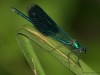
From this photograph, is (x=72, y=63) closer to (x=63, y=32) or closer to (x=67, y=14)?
(x=63, y=32)

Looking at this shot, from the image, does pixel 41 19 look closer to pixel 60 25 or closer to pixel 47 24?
pixel 47 24

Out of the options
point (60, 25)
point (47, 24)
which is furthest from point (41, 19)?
point (60, 25)

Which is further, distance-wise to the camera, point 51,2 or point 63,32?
point 51,2

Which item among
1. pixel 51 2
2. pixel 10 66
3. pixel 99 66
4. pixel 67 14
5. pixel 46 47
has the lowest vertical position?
pixel 99 66

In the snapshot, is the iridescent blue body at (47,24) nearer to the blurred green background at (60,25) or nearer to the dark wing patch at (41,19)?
the dark wing patch at (41,19)

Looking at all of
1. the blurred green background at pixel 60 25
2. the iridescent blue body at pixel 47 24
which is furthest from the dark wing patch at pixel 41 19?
the blurred green background at pixel 60 25

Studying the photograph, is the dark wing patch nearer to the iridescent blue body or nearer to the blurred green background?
the iridescent blue body

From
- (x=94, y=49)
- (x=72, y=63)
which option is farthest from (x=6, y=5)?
(x=72, y=63)

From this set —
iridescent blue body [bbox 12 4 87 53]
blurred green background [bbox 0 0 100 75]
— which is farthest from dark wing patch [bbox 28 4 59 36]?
blurred green background [bbox 0 0 100 75]
